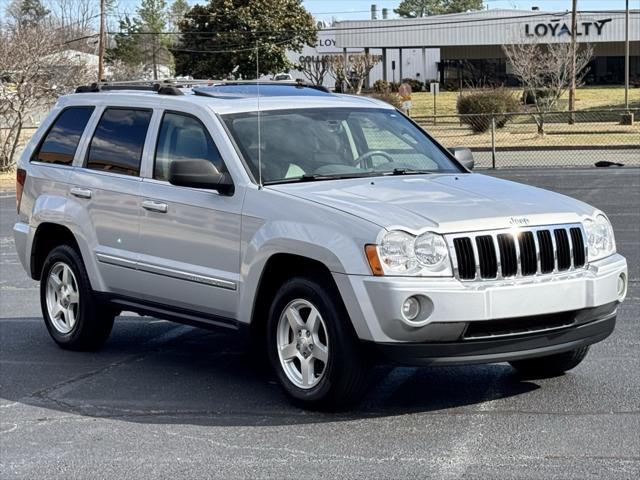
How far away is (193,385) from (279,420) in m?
1.12

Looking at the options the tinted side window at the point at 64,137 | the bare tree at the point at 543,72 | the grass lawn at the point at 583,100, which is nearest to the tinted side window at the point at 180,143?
the tinted side window at the point at 64,137

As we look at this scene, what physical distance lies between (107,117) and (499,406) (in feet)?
11.9

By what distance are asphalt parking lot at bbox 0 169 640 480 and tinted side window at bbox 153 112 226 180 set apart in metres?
1.46

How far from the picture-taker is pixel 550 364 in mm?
7113

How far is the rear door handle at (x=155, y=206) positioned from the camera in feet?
23.9

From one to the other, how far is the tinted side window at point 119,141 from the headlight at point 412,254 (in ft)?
8.03

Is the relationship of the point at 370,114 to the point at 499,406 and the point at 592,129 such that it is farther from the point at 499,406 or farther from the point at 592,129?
the point at 592,129

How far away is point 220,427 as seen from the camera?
6223 mm

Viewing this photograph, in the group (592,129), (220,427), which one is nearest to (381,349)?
(220,427)

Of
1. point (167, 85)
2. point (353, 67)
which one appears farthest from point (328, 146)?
point (353, 67)

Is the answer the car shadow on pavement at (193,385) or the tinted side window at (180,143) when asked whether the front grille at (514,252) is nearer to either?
the car shadow on pavement at (193,385)

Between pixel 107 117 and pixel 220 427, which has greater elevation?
pixel 107 117

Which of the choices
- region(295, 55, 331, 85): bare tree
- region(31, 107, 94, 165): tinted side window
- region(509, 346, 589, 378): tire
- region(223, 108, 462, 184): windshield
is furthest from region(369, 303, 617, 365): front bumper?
region(295, 55, 331, 85): bare tree

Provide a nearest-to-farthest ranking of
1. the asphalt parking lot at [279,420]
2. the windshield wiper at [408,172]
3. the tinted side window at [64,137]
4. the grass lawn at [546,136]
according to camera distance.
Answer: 1. the asphalt parking lot at [279,420]
2. the windshield wiper at [408,172]
3. the tinted side window at [64,137]
4. the grass lawn at [546,136]
